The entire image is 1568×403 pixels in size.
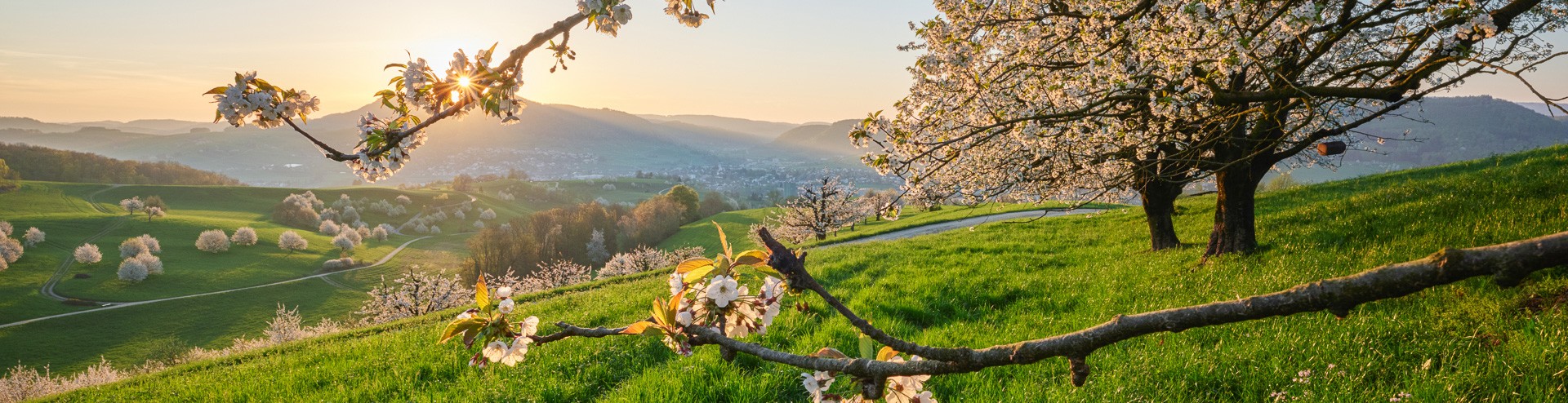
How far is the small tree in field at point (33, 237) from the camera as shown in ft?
246

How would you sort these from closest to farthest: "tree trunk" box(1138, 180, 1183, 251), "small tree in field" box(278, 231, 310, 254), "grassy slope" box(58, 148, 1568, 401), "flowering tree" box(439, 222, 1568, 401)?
"flowering tree" box(439, 222, 1568, 401) → "grassy slope" box(58, 148, 1568, 401) → "tree trunk" box(1138, 180, 1183, 251) → "small tree in field" box(278, 231, 310, 254)

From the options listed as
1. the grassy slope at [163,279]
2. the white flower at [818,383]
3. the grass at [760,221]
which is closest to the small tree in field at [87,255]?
the grassy slope at [163,279]

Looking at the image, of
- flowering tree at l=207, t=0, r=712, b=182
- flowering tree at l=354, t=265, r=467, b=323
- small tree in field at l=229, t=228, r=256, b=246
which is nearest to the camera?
flowering tree at l=207, t=0, r=712, b=182

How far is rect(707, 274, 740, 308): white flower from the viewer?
5.65 ft

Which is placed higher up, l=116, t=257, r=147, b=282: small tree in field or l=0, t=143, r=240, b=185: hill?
l=0, t=143, r=240, b=185: hill

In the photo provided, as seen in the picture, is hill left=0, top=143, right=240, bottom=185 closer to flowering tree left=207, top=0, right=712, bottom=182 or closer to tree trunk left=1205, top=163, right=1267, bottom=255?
flowering tree left=207, top=0, right=712, bottom=182

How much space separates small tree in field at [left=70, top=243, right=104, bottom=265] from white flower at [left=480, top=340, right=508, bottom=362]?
10934cm

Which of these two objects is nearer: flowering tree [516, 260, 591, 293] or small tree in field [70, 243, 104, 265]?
Answer: flowering tree [516, 260, 591, 293]

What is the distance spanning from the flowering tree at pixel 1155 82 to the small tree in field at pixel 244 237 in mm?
107558

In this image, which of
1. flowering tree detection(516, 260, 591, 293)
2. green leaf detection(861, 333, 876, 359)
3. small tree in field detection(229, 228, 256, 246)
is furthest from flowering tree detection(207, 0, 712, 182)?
small tree in field detection(229, 228, 256, 246)

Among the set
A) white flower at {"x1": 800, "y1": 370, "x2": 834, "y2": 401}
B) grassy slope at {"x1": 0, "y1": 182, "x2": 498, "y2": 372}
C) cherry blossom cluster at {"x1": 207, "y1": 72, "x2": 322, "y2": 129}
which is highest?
cherry blossom cluster at {"x1": 207, "y1": 72, "x2": 322, "y2": 129}

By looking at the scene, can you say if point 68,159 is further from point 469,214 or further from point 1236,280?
point 1236,280

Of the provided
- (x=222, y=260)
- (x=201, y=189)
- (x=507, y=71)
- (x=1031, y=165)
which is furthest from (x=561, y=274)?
(x=201, y=189)

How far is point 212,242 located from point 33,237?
21015mm
